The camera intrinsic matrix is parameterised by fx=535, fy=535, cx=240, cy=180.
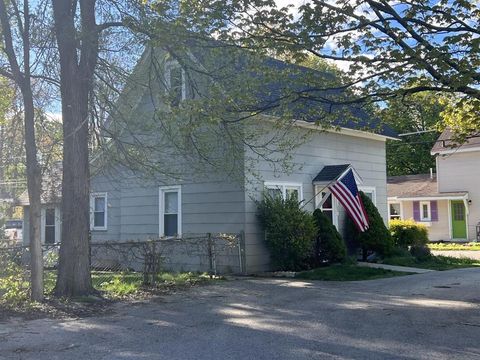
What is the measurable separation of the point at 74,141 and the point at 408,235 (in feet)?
45.3

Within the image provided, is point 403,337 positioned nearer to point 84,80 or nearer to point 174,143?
point 174,143

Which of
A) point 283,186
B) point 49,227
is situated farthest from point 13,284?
point 49,227

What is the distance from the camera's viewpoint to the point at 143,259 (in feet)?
43.0

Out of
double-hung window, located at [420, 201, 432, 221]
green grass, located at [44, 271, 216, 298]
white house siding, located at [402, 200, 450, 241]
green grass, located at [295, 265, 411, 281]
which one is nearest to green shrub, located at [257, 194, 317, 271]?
green grass, located at [295, 265, 411, 281]

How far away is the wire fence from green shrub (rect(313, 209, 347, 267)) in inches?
94.7

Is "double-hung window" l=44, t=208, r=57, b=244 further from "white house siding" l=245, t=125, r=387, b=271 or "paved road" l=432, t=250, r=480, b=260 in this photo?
"paved road" l=432, t=250, r=480, b=260

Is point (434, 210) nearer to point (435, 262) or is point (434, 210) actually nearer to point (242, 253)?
point (435, 262)

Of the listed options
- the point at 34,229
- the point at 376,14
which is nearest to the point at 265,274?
the point at 34,229

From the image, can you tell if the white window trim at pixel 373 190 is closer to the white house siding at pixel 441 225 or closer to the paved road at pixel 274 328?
the paved road at pixel 274 328

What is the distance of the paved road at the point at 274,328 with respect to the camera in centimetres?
670

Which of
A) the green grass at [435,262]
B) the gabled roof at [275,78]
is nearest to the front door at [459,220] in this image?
the green grass at [435,262]

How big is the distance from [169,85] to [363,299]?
7142 millimetres

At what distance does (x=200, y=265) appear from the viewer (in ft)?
53.4

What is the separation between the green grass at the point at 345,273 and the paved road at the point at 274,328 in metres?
2.17
